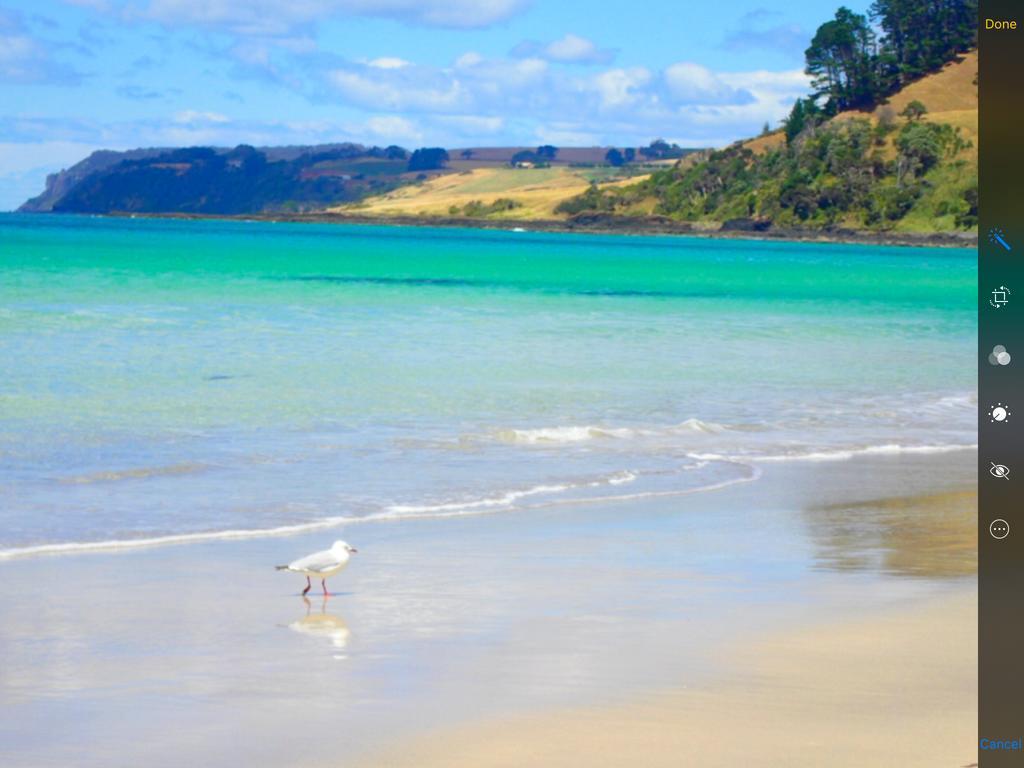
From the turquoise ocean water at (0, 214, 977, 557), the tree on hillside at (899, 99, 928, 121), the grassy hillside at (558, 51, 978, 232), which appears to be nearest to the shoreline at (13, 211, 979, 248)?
the grassy hillside at (558, 51, 978, 232)

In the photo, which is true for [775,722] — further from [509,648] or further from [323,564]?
[323,564]

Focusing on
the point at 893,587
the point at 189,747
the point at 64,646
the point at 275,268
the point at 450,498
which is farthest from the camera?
the point at 275,268

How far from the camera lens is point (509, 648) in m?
7.34

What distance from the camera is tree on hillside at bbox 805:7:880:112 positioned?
161 m

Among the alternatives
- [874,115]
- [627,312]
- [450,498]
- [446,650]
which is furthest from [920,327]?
[874,115]

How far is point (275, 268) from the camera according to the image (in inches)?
2552

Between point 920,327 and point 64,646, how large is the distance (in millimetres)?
33578

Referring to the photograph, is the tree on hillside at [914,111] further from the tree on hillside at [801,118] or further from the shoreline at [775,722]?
the shoreline at [775,722]

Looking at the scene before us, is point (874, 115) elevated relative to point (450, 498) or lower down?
elevated

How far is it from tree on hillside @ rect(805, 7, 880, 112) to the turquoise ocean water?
12028 cm

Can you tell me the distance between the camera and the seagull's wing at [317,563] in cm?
851

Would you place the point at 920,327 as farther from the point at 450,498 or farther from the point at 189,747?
the point at 189,747

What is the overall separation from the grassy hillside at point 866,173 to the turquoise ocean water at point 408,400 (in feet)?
344

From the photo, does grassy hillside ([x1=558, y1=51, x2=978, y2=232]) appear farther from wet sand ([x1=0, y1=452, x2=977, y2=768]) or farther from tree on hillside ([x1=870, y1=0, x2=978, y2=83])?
wet sand ([x1=0, y1=452, x2=977, y2=768])
